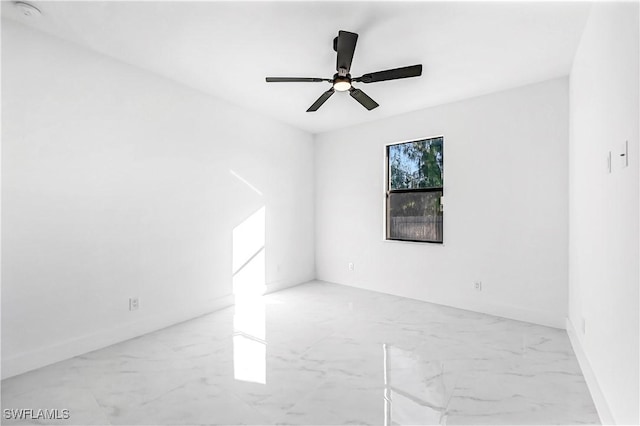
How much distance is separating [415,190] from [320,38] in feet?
8.27

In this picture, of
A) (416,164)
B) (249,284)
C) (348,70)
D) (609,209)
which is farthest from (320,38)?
(249,284)

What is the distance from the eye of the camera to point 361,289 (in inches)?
185

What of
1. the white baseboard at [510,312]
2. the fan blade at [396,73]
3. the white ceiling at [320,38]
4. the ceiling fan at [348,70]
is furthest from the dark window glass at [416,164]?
the fan blade at [396,73]

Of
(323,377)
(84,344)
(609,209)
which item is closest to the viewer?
(609,209)

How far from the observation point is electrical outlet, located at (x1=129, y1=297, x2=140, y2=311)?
9.61 feet

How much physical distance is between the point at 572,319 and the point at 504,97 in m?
2.40

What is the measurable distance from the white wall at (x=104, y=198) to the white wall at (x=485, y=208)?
191 cm

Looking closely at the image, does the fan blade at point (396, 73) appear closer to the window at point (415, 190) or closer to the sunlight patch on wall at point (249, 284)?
the window at point (415, 190)

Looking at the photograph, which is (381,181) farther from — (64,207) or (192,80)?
(64,207)

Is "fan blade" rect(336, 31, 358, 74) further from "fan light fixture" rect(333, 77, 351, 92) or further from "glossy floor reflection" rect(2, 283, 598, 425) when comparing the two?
"glossy floor reflection" rect(2, 283, 598, 425)

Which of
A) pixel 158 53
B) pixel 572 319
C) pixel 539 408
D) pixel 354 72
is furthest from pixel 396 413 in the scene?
pixel 158 53

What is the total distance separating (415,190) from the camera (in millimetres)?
4277

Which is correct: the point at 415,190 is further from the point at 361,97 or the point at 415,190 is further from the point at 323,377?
the point at 323,377

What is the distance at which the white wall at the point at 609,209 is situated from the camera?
A: 4.65 ft
